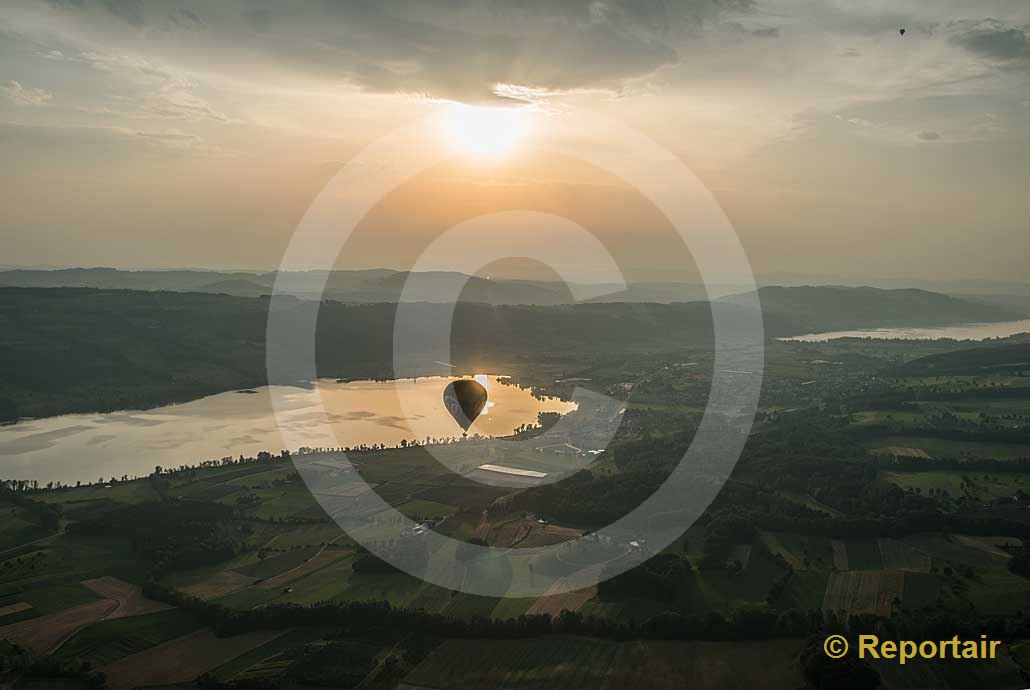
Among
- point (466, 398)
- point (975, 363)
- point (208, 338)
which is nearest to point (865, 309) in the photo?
point (975, 363)

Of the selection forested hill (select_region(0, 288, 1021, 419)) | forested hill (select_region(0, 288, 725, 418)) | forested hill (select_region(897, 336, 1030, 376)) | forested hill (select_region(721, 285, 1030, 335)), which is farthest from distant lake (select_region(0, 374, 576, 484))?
forested hill (select_region(721, 285, 1030, 335))

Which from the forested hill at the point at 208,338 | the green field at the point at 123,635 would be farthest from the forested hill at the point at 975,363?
the green field at the point at 123,635

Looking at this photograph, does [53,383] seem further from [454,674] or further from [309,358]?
[454,674]

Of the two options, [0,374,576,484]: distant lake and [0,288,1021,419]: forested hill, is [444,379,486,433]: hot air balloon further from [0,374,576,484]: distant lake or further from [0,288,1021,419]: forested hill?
[0,288,1021,419]: forested hill

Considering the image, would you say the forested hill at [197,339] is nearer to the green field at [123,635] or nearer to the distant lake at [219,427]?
the distant lake at [219,427]

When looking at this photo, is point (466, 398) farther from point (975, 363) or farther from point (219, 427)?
point (975, 363)

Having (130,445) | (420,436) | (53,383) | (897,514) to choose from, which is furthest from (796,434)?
(53,383)
